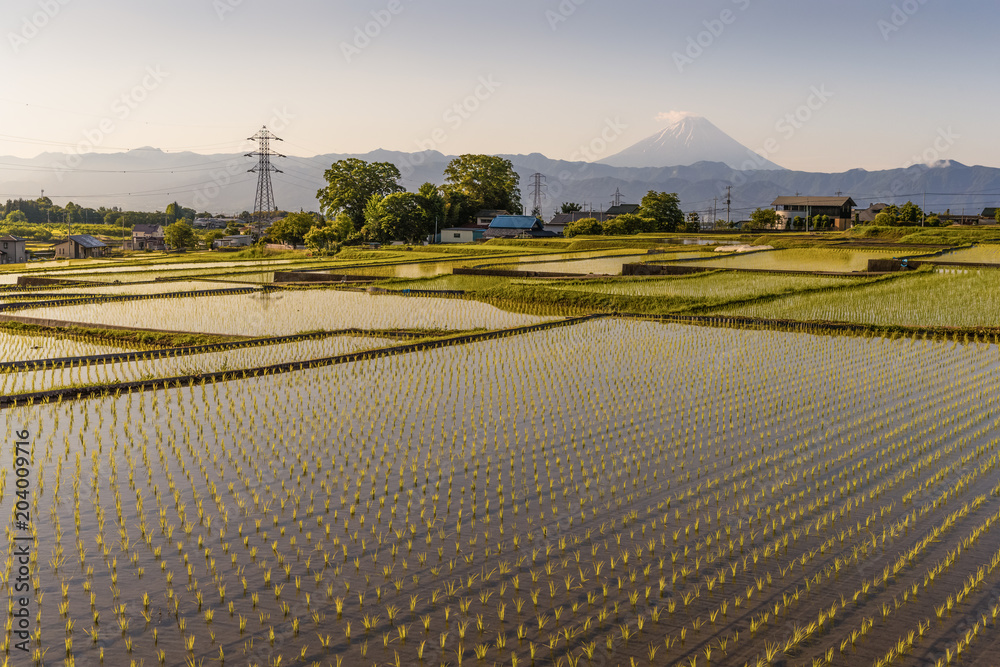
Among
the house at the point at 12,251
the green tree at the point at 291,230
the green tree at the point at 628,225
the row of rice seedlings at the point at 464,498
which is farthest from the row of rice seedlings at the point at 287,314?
the green tree at the point at 628,225

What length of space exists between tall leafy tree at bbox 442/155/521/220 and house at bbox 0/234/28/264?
99.4 feet

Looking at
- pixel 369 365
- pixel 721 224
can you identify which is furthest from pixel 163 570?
pixel 721 224

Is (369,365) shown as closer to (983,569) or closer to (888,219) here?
(983,569)

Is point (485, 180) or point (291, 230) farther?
point (485, 180)

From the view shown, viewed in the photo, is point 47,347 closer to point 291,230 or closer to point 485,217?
point 291,230

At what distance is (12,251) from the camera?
3916 cm

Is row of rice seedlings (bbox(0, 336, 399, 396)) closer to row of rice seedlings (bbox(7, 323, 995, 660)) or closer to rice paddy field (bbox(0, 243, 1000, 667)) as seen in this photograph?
rice paddy field (bbox(0, 243, 1000, 667))

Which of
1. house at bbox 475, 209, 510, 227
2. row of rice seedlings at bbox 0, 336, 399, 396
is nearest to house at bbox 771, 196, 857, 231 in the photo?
house at bbox 475, 209, 510, 227

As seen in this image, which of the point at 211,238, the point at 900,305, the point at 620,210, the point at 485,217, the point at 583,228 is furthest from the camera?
the point at 620,210

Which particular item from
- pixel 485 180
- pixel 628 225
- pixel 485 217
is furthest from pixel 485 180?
pixel 628 225

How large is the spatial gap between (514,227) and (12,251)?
29.1 m

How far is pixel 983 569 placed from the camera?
401 centimetres

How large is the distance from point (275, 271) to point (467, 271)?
19.6 ft

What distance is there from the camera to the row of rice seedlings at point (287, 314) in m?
12.9
